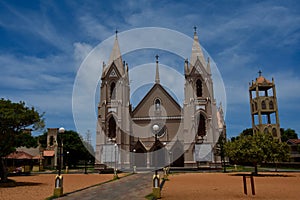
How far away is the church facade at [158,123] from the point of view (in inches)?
1762

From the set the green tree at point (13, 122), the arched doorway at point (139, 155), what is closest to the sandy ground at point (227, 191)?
the green tree at point (13, 122)

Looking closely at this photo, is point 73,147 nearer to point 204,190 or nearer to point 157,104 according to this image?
point 157,104

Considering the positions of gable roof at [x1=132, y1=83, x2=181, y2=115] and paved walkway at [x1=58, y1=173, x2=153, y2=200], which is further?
gable roof at [x1=132, y1=83, x2=181, y2=115]

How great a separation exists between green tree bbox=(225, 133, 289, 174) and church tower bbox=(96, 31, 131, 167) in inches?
776

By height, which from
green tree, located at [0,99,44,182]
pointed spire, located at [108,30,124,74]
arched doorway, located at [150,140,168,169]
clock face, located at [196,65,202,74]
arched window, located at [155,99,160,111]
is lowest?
arched doorway, located at [150,140,168,169]

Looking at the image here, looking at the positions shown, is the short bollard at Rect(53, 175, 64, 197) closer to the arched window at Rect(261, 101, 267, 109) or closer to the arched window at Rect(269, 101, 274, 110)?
the arched window at Rect(261, 101, 267, 109)

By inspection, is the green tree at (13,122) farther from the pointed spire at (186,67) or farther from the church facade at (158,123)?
the pointed spire at (186,67)

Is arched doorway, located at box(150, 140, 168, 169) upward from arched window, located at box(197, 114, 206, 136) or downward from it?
downward

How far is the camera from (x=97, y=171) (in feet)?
146

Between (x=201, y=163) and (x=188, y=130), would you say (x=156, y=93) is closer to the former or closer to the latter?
(x=188, y=130)

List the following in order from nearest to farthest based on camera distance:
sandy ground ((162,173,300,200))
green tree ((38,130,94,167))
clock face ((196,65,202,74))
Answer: sandy ground ((162,173,300,200)) < clock face ((196,65,202,74)) < green tree ((38,130,94,167))

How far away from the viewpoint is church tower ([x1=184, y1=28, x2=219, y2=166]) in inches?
1751

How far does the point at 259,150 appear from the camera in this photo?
29.1 m

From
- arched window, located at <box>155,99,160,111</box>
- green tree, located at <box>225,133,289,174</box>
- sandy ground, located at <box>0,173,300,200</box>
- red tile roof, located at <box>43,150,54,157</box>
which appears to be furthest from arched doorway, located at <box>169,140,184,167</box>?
red tile roof, located at <box>43,150,54,157</box>
